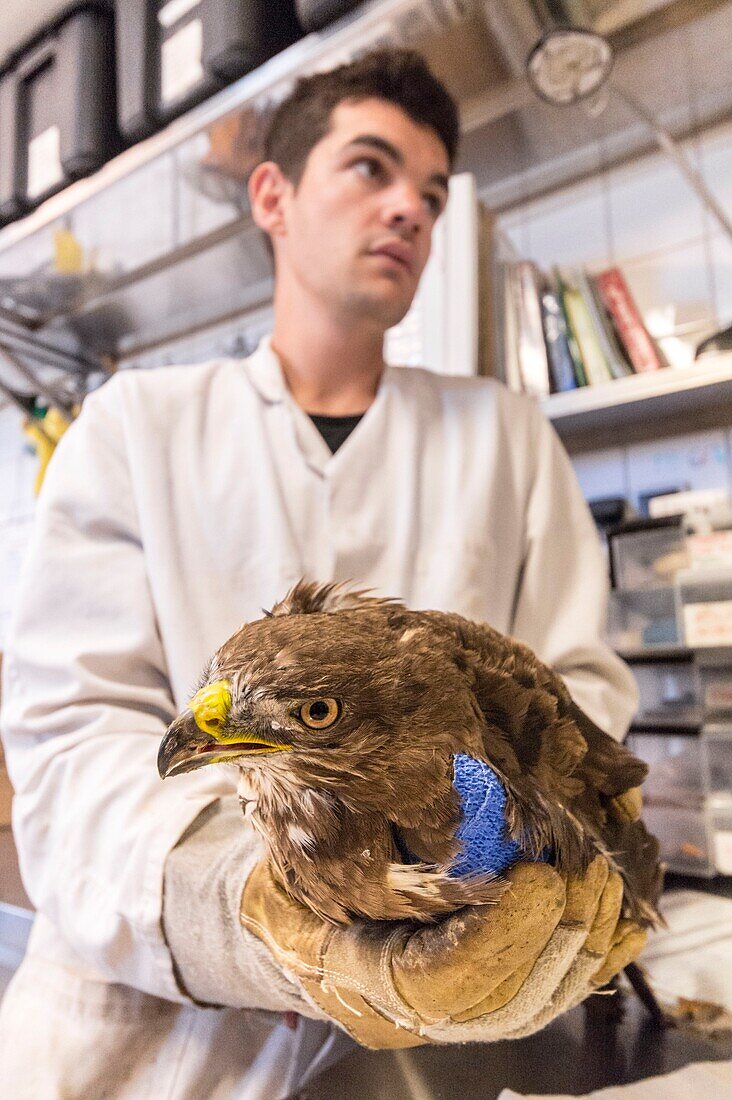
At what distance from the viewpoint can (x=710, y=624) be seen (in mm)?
855

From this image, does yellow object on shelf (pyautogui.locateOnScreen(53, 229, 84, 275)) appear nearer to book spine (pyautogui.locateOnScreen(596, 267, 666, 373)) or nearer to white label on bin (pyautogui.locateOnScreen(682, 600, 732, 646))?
book spine (pyautogui.locateOnScreen(596, 267, 666, 373))

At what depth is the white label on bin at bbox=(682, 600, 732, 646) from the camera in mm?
849

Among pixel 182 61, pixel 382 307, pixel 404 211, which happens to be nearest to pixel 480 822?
pixel 382 307

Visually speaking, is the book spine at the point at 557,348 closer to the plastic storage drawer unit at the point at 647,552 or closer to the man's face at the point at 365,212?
the plastic storage drawer unit at the point at 647,552

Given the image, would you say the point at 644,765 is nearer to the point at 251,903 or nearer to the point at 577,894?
the point at 577,894

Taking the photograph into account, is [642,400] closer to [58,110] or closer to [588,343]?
[588,343]

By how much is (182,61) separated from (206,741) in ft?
4.29

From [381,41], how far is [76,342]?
0.72m

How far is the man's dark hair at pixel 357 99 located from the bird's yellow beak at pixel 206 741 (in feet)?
1.99

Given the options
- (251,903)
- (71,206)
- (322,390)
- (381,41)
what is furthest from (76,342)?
(251,903)

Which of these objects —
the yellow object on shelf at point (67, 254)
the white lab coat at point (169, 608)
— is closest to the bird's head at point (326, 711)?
the white lab coat at point (169, 608)

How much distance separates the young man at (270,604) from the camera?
28cm

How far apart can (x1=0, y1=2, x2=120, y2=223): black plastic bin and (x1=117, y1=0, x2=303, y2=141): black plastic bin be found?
2.7 inches

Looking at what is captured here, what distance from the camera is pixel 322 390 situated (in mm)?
530
